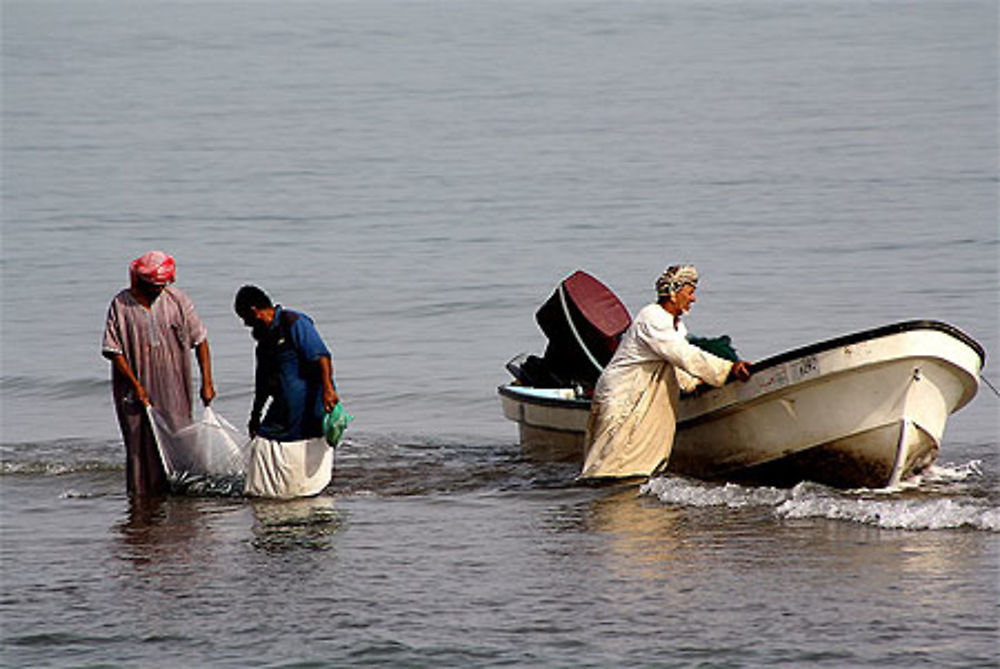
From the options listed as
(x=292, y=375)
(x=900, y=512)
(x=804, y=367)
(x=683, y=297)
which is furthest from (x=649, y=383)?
(x=292, y=375)

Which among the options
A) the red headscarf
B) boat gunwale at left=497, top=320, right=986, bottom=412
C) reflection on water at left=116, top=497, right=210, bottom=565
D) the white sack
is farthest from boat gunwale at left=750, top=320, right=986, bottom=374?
the red headscarf

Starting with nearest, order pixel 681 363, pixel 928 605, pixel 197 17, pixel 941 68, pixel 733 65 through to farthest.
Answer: pixel 928 605
pixel 681 363
pixel 941 68
pixel 733 65
pixel 197 17

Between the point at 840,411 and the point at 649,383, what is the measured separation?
1130 millimetres

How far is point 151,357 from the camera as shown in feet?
36.8

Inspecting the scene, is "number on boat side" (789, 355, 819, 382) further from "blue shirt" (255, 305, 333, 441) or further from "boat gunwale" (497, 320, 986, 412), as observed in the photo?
"blue shirt" (255, 305, 333, 441)

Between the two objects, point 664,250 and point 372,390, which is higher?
point 664,250

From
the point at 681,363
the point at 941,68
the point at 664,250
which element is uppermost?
the point at 941,68

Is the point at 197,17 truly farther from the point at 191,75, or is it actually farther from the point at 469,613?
the point at 469,613

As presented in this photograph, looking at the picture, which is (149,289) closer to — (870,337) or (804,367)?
(804,367)

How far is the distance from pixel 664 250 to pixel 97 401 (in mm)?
13427

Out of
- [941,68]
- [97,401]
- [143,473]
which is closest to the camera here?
[143,473]

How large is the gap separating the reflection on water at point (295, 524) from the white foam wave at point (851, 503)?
1931 mm

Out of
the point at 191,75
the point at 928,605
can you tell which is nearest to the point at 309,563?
the point at 928,605

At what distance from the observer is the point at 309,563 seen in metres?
9.49
